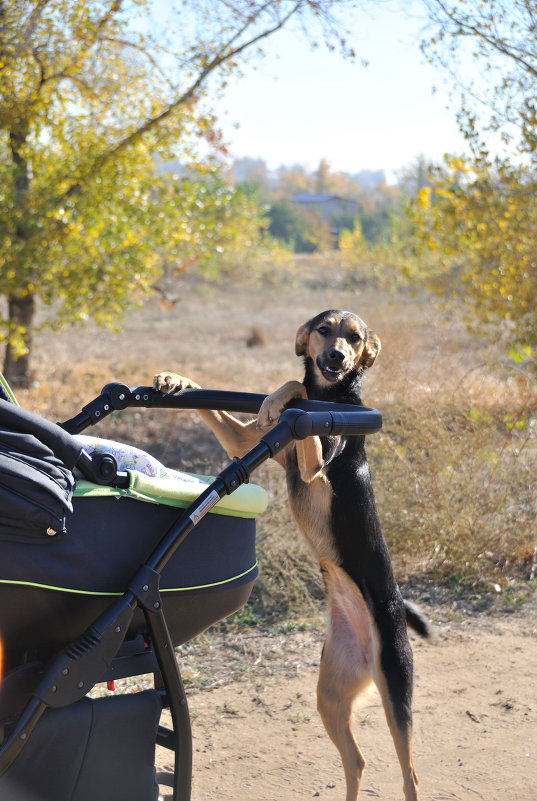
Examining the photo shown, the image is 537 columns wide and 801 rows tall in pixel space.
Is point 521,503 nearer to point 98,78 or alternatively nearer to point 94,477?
point 94,477

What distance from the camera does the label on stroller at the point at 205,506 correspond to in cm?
229

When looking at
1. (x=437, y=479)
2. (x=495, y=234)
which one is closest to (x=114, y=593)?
(x=437, y=479)

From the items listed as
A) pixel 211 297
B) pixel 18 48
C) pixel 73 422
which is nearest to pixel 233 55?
pixel 18 48

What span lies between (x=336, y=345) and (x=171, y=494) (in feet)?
3.51

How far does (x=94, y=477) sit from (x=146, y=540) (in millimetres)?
237

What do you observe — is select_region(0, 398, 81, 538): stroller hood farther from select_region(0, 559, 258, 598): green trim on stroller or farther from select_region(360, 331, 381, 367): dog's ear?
select_region(360, 331, 381, 367): dog's ear

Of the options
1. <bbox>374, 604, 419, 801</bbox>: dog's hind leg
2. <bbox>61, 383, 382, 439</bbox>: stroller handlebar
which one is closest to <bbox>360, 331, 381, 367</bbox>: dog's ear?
<bbox>61, 383, 382, 439</bbox>: stroller handlebar

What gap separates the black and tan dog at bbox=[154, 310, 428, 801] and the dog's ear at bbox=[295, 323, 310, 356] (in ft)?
0.62

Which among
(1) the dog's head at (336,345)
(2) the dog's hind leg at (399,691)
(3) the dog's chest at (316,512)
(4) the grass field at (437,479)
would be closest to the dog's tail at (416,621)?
(2) the dog's hind leg at (399,691)

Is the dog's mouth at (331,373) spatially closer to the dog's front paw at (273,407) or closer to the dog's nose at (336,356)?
the dog's nose at (336,356)

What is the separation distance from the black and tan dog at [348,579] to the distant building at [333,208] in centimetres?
5457

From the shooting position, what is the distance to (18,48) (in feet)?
25.5

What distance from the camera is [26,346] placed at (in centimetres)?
1044

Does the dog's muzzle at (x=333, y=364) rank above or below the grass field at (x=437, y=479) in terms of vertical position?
above
